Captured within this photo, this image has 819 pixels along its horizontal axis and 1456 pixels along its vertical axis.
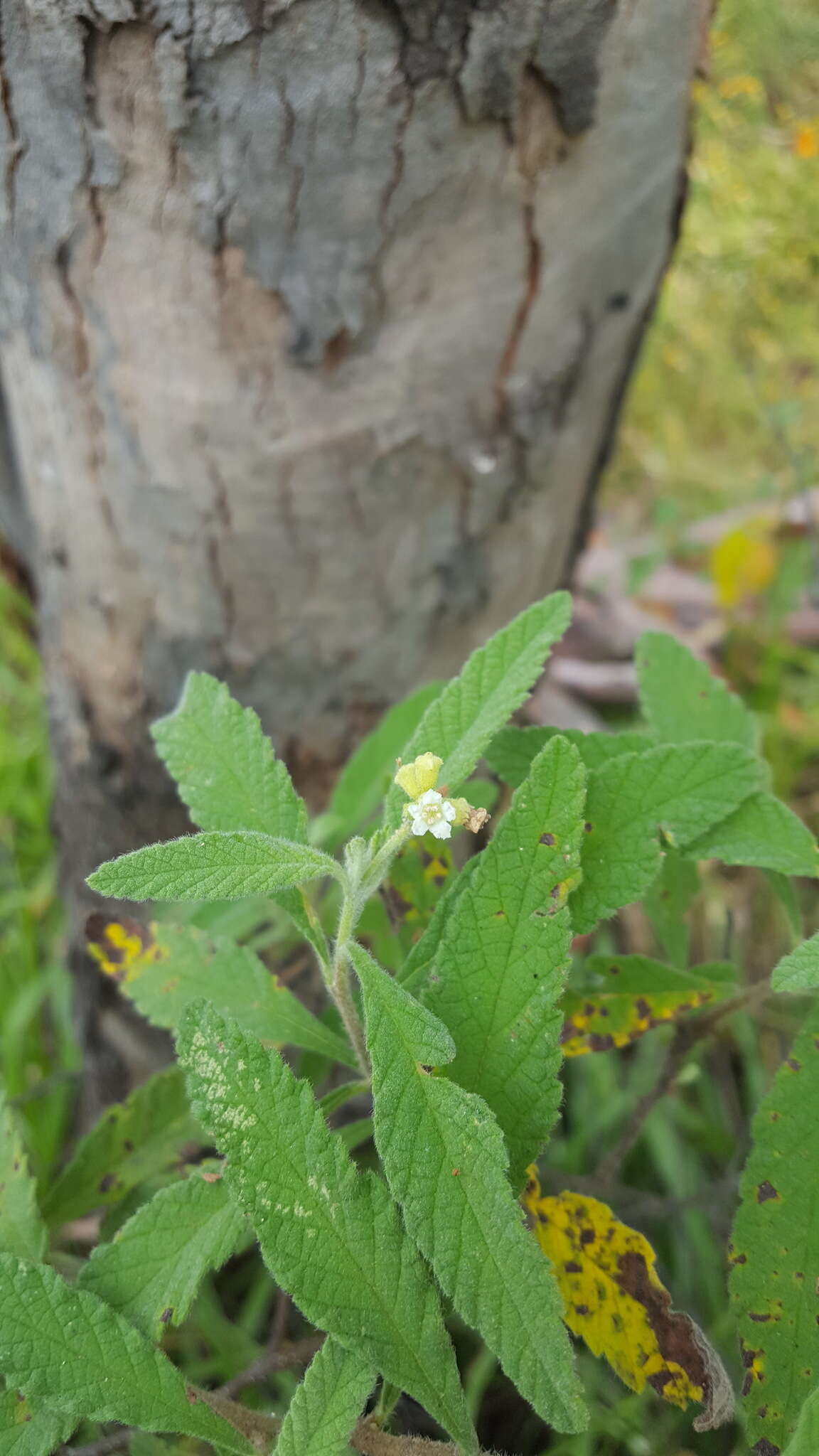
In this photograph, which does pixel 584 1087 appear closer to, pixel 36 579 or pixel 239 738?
pixel 239 738

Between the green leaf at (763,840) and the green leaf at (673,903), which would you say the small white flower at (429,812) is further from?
the green leaf at (673,903)

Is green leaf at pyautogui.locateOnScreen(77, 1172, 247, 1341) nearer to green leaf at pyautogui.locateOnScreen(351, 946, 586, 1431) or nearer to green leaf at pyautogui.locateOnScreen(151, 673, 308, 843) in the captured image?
green leaf at pyautogui.locateOnScreen(351, 946, 586, 1431)

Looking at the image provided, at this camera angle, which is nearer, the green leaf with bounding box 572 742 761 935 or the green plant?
the green plant

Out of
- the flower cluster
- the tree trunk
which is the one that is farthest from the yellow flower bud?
the tree trunk

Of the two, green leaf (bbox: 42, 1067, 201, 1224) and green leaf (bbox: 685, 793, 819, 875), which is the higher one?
green leaf (bbox: 685, 793, 819, 875)

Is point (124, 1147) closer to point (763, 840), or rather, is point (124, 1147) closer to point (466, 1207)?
point (466, 1207)

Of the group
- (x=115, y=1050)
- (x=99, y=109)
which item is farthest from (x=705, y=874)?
(x=99, y=109)
